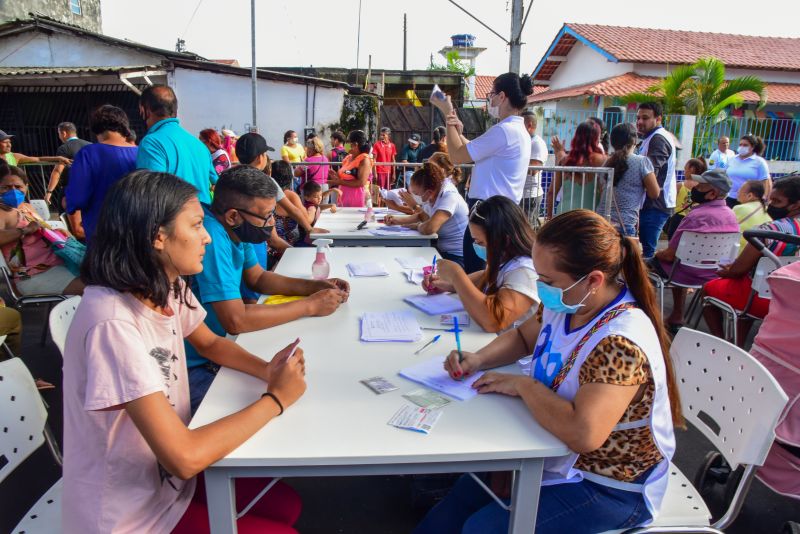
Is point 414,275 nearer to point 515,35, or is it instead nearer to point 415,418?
point 415,418

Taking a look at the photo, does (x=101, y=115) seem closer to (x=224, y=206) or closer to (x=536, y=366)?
(x=224, y=206)

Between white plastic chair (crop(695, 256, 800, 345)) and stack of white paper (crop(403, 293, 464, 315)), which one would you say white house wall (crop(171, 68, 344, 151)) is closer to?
stack of white paper (crop(403, 293, 464, 315))

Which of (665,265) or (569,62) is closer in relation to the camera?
(665,265)

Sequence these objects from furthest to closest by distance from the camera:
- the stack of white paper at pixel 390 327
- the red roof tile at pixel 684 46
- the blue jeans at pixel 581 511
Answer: the red roof tile at pixel 684 46
the stack of white paper at pixel 390 327
the blue jeans at pixel 581 511

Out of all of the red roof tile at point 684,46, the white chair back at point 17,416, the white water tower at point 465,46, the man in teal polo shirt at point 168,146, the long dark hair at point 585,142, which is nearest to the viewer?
the white chair back at point 17,416

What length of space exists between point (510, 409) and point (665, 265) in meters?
3.53

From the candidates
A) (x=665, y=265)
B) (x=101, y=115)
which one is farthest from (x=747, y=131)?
(x=101, y=115)

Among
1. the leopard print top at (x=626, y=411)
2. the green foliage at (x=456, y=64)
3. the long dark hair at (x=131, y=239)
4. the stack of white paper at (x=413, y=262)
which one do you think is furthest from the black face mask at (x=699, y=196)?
the green foliage at (x=456, y=64)

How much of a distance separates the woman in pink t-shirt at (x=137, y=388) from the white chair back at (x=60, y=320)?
72cm

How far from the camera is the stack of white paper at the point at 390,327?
6.60 ft

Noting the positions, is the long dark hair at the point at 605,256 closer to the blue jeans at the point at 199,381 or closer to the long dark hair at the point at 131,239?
the long dark hair at the point at 131,239

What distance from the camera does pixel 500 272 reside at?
2.24m

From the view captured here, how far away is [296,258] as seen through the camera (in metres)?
3.45

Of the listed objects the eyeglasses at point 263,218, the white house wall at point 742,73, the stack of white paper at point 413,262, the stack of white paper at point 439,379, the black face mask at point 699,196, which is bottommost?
the stack of white paper at point 439,379
